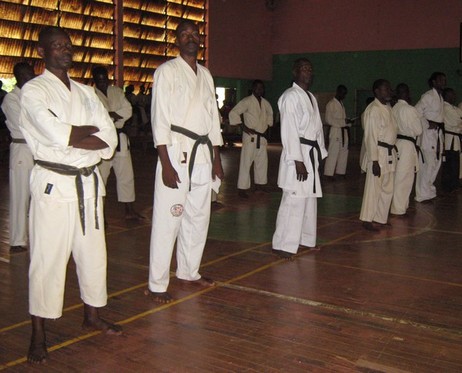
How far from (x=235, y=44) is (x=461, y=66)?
7.23 meters

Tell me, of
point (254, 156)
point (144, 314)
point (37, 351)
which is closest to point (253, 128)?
point (254, 156)

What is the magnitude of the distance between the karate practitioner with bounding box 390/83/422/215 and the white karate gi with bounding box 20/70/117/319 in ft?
15.0

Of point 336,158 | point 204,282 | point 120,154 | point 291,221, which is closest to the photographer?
point 204,282

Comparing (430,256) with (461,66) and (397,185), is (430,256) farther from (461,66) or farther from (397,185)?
(461,66)

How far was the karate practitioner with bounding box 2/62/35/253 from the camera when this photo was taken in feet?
15.6

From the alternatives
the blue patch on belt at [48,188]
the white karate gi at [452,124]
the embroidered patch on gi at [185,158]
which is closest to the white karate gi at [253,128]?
the white karate gi at [452,124]

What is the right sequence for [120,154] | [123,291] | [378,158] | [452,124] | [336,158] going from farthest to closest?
[336,158]
[452,124]
[120,154]
[378,158]
[123,291]

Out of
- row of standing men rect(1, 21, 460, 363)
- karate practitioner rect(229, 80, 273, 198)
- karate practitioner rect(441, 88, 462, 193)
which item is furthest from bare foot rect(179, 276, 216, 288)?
karate practitioner rect(441, 88, 462, 193)

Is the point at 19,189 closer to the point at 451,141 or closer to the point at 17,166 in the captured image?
the point at 17,166

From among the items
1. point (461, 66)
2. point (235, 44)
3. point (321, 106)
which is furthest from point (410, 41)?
point (235, 44)

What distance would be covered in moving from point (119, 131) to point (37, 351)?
355 centimetres

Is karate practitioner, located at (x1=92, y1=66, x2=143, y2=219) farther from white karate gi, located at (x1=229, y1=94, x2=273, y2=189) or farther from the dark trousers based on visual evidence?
the dark trousers

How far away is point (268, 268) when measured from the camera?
4.51 m

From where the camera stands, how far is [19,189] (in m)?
4.88
